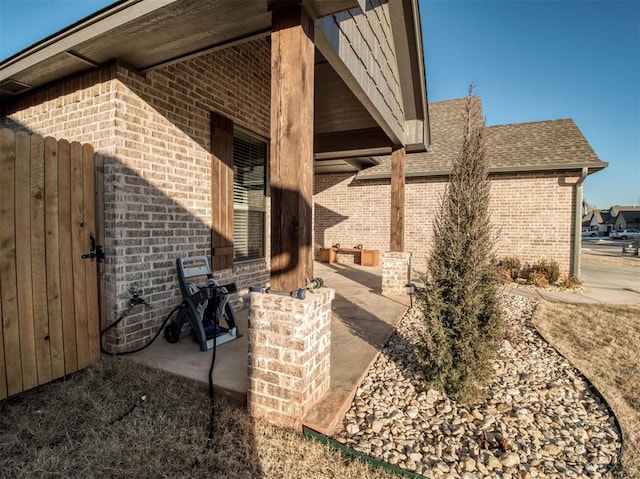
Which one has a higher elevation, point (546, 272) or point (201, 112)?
point (201, 112)

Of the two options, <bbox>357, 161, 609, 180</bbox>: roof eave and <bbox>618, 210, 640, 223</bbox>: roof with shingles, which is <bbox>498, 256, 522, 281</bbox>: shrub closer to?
<bbox>357, 161, 609, 180</bbox>: roof eave

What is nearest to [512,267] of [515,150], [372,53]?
[515,150]

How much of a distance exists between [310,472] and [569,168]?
992 centimetres

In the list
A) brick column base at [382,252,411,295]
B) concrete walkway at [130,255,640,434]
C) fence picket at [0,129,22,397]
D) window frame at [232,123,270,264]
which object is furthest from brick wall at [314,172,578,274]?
fence picket at [0,129,22,397]

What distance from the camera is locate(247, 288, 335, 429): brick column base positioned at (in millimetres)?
2123

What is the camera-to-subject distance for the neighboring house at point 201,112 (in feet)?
7.41

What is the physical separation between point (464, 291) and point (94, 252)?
3459 millimetres

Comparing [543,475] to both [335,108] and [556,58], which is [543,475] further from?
[556,58]

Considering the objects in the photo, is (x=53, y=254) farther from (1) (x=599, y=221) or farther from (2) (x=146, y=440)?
(1) (x=599, y=221)

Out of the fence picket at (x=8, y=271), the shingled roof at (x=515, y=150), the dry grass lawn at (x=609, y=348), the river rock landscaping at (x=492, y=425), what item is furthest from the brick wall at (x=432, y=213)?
the fence picket at (x=8, y=271)

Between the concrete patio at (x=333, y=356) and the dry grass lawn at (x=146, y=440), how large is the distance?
17cm

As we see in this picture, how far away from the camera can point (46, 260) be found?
276 centimetres

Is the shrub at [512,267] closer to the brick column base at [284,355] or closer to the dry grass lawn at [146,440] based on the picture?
the brick column base at [284,355]

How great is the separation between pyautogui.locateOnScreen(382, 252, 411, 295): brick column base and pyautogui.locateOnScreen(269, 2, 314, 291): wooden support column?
425 cm
